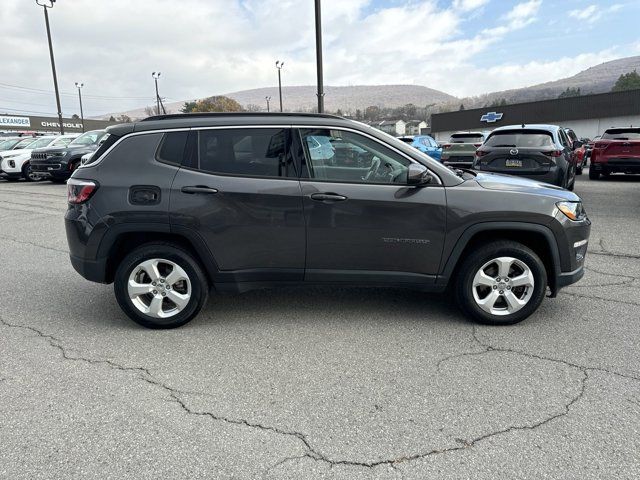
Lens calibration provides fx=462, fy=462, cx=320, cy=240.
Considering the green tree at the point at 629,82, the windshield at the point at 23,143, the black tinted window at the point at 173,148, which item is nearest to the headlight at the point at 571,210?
the black tinted window at the point at 173,148

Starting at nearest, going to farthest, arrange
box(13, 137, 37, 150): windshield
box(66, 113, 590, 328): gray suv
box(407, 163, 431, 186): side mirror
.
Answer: box(407, 163, 431, 186): side mirror, box(66, 113, 590, 328): gray suv, box(13, 137, 37, 150): windshield

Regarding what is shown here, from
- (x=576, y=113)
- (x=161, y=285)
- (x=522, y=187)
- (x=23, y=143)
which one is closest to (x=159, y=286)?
(x=161, y=285)

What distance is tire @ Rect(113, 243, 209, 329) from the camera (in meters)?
3.92

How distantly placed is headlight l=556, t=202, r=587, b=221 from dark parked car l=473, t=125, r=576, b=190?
5727 millimetres

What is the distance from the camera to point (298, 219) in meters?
3.81

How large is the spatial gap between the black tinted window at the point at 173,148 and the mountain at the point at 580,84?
11734 cm

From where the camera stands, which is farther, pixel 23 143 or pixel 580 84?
pixel 580 84

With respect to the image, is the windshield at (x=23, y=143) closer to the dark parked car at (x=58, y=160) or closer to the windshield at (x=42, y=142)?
the windshield at (x=42, y=142)

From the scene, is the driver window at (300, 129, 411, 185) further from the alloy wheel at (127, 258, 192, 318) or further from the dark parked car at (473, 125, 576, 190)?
the dark parked car at (473, 125, 576, 190)

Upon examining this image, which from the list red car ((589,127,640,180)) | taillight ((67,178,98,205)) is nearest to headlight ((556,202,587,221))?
taillight ((67,178,98,205))

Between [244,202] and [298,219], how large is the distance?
465 mm

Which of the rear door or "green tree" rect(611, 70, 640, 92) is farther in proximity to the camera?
"green tree" rect(611, 70, 640, 92)

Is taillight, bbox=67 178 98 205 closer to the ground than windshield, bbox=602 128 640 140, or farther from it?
closer to the ground

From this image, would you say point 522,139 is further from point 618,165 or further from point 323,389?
point 323,389
